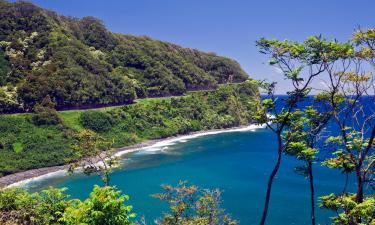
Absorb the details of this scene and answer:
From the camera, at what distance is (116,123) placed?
107250 mm

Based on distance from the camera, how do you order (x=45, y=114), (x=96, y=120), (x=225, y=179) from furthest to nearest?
1. (x=96, y=120)
2. (x=45, y=114)
3. (x=225, y=179)

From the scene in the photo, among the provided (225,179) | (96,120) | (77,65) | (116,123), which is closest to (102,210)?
(225,179)

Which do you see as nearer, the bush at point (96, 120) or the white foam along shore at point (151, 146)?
the white foam along shore at point (151, 146)

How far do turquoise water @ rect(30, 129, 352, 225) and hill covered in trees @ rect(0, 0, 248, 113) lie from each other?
1019 inches

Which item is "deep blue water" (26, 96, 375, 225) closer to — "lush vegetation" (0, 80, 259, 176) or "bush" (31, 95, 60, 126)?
"lush vegetation" (0, 80, 259, 176)

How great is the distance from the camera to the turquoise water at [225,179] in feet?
183

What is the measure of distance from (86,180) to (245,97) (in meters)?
101

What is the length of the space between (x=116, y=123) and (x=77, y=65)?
21357 mm

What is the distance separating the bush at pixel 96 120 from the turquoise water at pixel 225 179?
12.8m

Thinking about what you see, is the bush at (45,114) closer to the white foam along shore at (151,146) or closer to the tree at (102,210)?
the white foam along shore at (151,146)

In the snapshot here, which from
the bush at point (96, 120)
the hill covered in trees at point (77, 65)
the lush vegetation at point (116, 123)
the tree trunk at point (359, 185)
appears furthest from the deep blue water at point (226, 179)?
the hill covered in trees at point (77, 65)

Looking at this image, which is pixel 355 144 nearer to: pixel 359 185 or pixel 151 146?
pixel 359 185

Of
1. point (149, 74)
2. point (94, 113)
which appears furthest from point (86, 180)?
point (149, 74)

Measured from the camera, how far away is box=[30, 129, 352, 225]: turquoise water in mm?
55844
